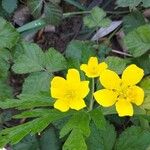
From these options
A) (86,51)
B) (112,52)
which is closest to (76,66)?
(86,51)

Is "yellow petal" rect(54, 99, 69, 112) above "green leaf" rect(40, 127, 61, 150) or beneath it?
above

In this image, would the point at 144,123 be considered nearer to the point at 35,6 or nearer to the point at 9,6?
the point at 35,6

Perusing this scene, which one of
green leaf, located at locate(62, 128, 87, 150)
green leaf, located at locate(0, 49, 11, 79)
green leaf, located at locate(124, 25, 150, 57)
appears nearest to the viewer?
green leaf, located at locate(62, 128, 87, 150)

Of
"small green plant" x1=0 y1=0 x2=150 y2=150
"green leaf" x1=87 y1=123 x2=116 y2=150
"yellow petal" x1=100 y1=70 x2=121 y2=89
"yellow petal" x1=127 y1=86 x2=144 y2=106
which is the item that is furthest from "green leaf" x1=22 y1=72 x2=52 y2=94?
"yellow petal" x1=127 y1=86 x2=144 y2=106

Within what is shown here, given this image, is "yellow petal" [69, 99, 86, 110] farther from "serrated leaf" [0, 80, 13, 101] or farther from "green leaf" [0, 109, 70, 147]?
"serrated leaf" [0, 80, 13, 101]

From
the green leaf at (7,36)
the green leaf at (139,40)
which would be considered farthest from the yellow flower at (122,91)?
the green leaf at (7,36)

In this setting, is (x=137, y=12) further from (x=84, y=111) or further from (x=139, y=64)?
(x=84, y=111)
